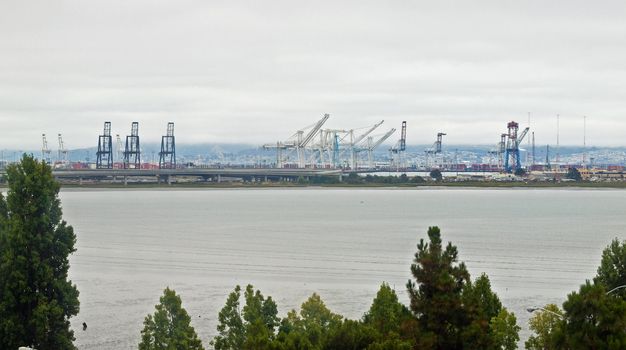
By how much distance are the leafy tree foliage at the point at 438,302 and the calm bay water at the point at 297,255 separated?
24.5 ft

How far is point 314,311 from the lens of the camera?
51.0ft

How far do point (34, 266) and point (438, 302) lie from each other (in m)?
6.72

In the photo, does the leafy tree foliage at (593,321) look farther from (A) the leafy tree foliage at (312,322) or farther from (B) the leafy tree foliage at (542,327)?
(A) the leafy tree foliage at (312,322)

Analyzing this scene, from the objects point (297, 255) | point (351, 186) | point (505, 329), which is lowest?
point (297, 255)

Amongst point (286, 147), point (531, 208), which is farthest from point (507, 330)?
point (286, 147)

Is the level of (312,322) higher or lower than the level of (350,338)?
lower

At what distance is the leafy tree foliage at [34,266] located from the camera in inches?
599

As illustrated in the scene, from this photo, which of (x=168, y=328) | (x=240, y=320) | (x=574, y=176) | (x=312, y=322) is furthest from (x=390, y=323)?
(x=574, y=176)

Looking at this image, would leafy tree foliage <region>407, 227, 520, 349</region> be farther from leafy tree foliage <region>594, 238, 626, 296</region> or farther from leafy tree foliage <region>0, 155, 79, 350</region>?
leafy tree foliage <region>0, 155, 79, 350</region>

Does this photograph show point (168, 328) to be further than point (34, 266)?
No

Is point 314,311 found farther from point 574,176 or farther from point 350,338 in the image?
point 574,176

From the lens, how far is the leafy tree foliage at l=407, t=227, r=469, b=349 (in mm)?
12609

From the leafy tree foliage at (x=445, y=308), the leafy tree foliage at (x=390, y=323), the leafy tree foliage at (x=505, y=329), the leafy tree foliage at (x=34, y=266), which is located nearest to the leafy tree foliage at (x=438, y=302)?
the leafy tree foliage at (x=445, y=308)

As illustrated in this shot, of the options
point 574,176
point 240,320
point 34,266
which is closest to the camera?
point 240,320
